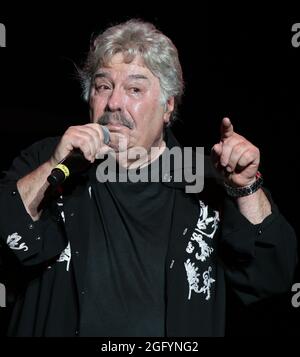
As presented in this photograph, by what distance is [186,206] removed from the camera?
60.4 inches

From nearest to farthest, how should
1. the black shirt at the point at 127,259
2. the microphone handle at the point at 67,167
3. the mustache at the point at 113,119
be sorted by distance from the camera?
the microphone handle at the point at 67,167 < the black shirt at the point at 127,259 < the mustache at the point at 113,119

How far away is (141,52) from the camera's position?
160 cm

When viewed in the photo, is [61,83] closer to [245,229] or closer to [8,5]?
[8,5]

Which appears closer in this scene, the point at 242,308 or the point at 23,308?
the point at 23,308

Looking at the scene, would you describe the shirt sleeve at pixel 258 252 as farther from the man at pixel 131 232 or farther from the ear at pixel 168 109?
the ear at pixel 168 109

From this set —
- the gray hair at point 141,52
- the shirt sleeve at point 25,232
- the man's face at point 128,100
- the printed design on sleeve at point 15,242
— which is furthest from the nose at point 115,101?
the printed design on sleeve at point 15,242

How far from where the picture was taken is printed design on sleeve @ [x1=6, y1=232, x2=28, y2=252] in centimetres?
130

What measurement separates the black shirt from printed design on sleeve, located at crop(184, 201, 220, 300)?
7cm

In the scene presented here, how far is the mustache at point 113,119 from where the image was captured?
1.52m

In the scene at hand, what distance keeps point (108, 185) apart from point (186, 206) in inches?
9.3

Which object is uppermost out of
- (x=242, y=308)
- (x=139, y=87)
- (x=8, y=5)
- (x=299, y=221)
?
(x=8, y=5)

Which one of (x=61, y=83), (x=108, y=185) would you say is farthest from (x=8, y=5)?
(x=108, y=185)

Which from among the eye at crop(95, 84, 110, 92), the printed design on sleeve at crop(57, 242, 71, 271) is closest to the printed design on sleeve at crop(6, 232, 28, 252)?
the printed design on sleeve at crop(57, 242, 71, 271)

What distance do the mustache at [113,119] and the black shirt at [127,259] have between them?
177 millimetres
